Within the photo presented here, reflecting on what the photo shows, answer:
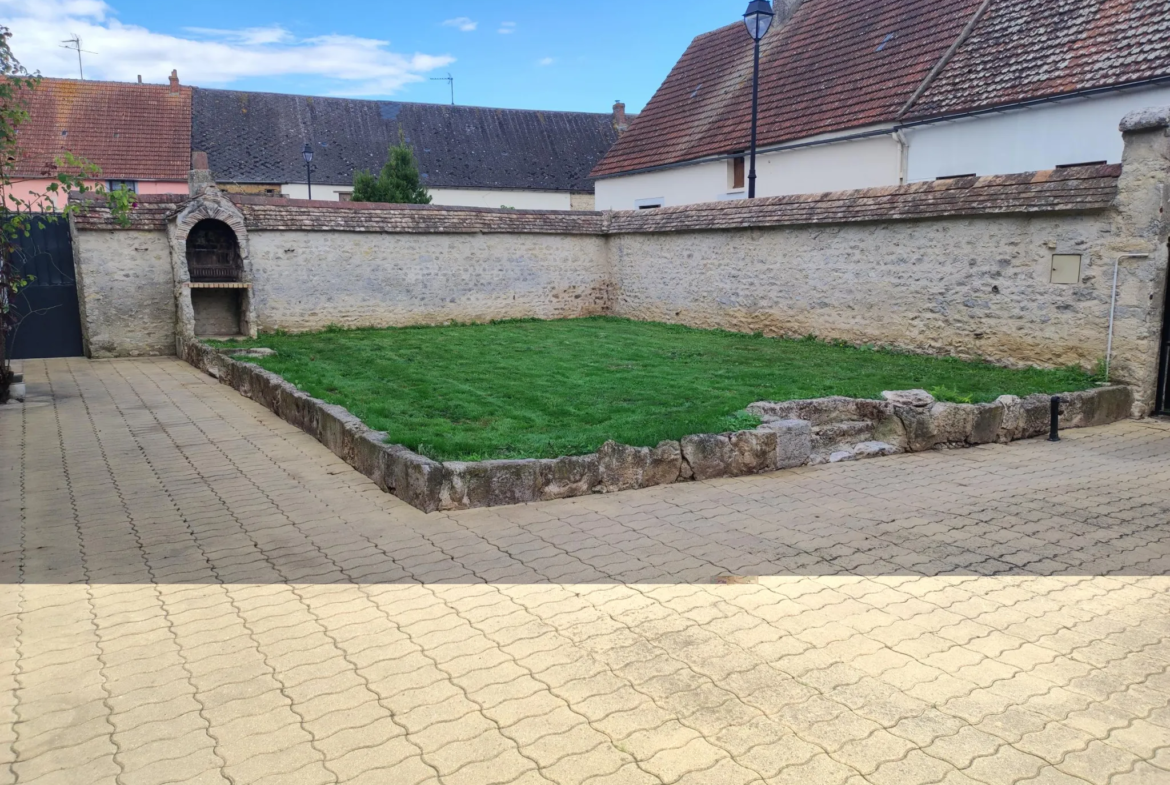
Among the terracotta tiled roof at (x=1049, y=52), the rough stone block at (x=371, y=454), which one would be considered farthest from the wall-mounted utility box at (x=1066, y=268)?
the rough stone block at (x=371, y=454)

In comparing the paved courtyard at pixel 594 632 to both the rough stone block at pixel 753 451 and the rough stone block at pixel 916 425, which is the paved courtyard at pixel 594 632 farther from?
the rough stone block at pixel 916 425

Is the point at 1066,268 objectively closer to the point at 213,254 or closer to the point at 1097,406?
the point at 1097,406

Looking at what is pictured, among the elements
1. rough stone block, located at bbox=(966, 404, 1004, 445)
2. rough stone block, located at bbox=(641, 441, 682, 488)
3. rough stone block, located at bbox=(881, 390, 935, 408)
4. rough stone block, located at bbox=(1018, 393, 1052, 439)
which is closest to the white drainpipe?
rough stone block, located at bbox=(1018, 393, 1052, 439)

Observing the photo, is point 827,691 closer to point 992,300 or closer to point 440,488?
point 440,488

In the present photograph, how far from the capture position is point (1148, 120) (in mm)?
9148

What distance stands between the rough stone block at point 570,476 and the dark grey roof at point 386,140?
97.8ft

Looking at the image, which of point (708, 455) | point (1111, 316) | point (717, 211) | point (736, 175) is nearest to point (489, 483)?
point (708, 455)

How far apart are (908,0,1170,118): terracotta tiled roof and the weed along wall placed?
14.7 ft

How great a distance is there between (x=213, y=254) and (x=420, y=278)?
423cm

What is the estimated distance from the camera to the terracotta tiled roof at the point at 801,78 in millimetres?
18078

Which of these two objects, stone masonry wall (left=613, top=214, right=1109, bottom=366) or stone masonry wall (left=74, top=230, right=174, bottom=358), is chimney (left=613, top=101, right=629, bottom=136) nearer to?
stone masonry wall (left=613, top=214, right=1109, bottom=366)

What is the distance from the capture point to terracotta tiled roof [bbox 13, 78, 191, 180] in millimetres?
29781

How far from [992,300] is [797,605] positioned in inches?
343

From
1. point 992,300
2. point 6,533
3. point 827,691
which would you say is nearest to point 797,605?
point 827,691
